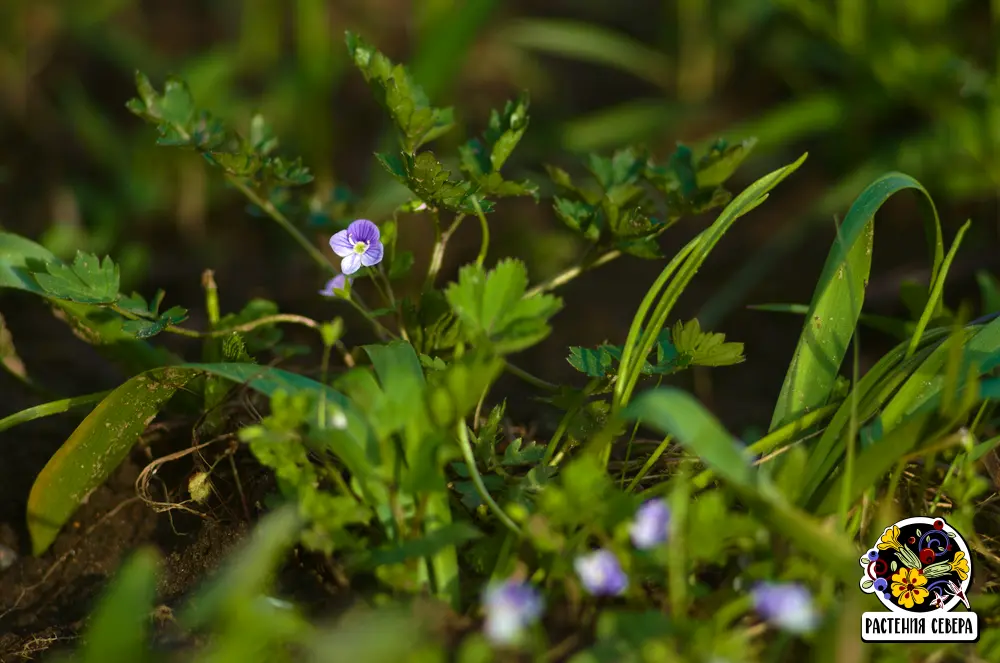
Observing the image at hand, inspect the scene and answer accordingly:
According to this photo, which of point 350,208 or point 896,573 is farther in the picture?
point 350,208

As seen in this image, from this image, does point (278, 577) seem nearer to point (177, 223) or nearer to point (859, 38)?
point (177, 223)

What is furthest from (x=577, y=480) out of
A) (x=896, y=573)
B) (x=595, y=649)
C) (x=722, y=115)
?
(x=722, y=115)

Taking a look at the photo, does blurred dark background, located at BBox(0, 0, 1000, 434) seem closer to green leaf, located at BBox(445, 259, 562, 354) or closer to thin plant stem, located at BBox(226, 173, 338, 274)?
thin plant stem, located at BBox(226, 173, 338, 274)

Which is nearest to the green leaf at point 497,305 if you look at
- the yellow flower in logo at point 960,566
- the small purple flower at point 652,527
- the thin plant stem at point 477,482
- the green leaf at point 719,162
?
the thin plant stem at point 477,482

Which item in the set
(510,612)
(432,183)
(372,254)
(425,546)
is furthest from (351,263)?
(510,612)

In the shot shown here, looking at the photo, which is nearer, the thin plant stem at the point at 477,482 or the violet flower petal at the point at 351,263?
the thin plant stem at the point at 477,482

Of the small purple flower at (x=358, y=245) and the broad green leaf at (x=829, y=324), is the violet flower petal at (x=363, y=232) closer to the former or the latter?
the small purple flower at (x=358, y=245)
